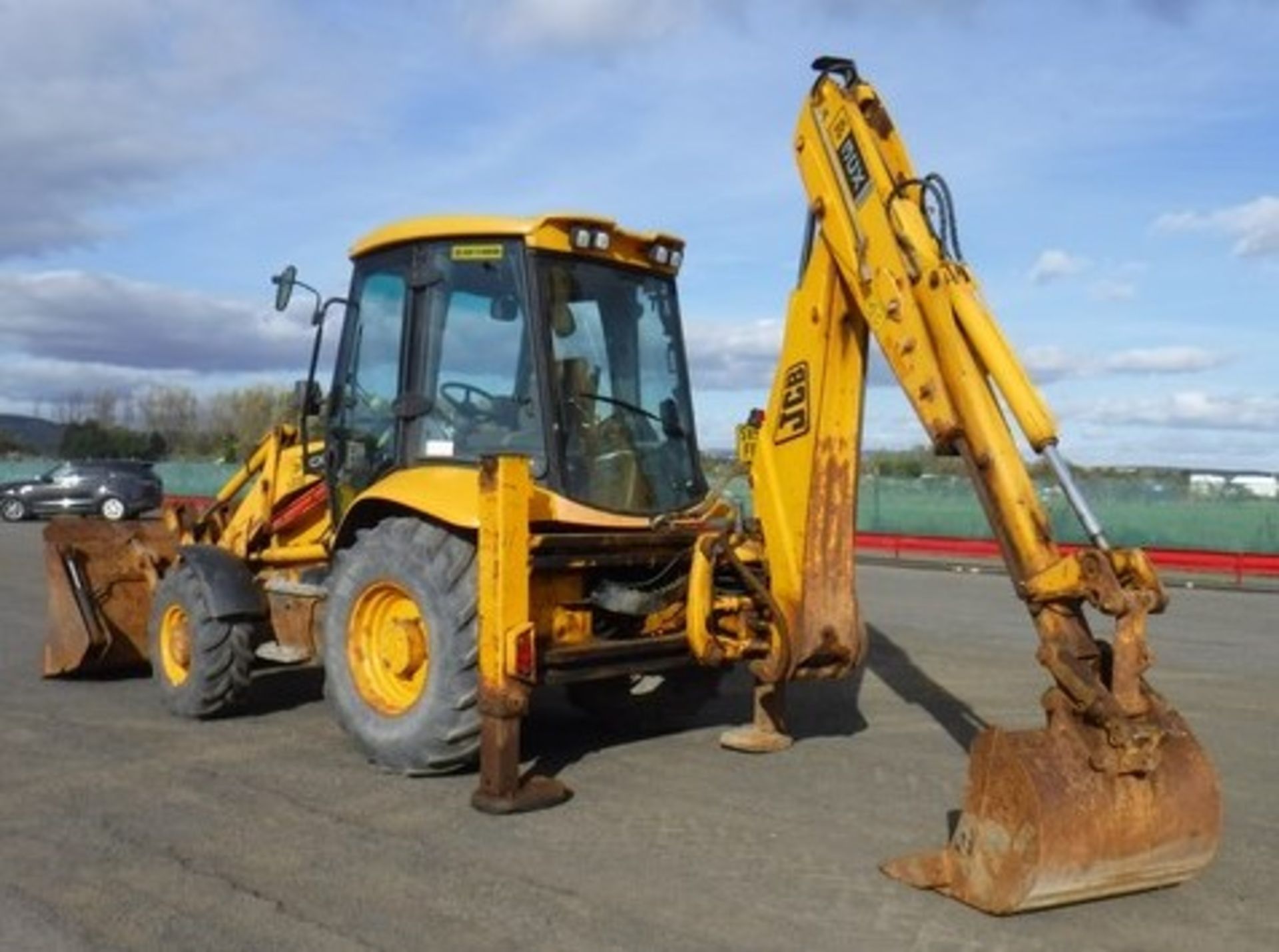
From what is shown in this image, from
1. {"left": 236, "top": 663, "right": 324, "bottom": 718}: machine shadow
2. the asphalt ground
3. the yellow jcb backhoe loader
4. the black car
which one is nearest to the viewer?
the asphalt ground

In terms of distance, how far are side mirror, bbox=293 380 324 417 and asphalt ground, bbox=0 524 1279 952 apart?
1942 mm

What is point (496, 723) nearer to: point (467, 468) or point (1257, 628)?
point (467, 468)

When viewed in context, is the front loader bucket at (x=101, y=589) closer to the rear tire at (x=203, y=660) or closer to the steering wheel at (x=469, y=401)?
the rear tire at (x=203, y=660)

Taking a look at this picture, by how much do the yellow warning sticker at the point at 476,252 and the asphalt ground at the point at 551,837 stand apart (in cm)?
277

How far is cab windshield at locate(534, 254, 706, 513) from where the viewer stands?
25.6 ft

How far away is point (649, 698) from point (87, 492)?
3013 cm

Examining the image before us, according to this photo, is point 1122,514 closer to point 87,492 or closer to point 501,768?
point 501,768

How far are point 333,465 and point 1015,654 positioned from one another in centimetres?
667

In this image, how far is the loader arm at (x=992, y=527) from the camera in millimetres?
5250

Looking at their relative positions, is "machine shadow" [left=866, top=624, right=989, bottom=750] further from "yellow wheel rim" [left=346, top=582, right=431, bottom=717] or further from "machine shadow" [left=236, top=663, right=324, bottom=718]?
"machine shadow" [left=236, top=663, right=324, bottom=718]

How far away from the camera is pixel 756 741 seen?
814 cm

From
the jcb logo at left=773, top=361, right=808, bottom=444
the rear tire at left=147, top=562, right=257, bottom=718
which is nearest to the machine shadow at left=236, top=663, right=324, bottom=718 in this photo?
the rear tire at left=147, top=562, right=257, bottom=718

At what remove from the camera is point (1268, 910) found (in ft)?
18.0

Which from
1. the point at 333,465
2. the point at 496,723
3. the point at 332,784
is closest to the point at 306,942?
the point at 496,723
